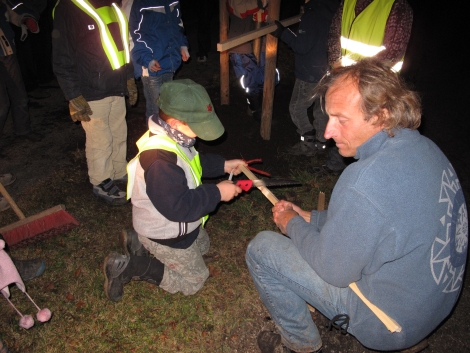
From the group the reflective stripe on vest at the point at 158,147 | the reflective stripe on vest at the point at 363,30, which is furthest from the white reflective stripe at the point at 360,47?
the reflective stripe on vest at the point at 158,147

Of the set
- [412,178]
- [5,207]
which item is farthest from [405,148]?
[5,207]

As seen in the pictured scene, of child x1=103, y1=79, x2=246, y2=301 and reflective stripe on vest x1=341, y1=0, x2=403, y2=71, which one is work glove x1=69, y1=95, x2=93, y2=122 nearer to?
child x1=103, y1=79, x2=246, y2=301

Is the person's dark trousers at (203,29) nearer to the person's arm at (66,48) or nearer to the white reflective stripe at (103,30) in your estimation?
the white reflective stripe at (103,30)

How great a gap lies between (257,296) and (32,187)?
3.26 meters

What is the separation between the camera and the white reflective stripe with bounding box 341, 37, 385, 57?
341 cm

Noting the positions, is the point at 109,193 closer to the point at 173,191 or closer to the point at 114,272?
the point at 114,272

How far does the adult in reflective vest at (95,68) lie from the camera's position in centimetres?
313

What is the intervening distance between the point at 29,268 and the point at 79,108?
161 centimetres

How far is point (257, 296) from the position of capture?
3.18 meters

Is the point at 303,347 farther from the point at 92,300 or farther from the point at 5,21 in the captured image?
the point at 5,21

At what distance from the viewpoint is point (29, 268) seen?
3215 mm

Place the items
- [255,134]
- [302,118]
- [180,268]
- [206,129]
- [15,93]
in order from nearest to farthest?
[206,129] < [180,268] < [302,118] < [15,93] < [255,134]

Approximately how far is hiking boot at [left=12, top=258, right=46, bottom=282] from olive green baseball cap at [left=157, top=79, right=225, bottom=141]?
6.89 feet

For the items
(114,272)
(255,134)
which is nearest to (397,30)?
(255,134)
